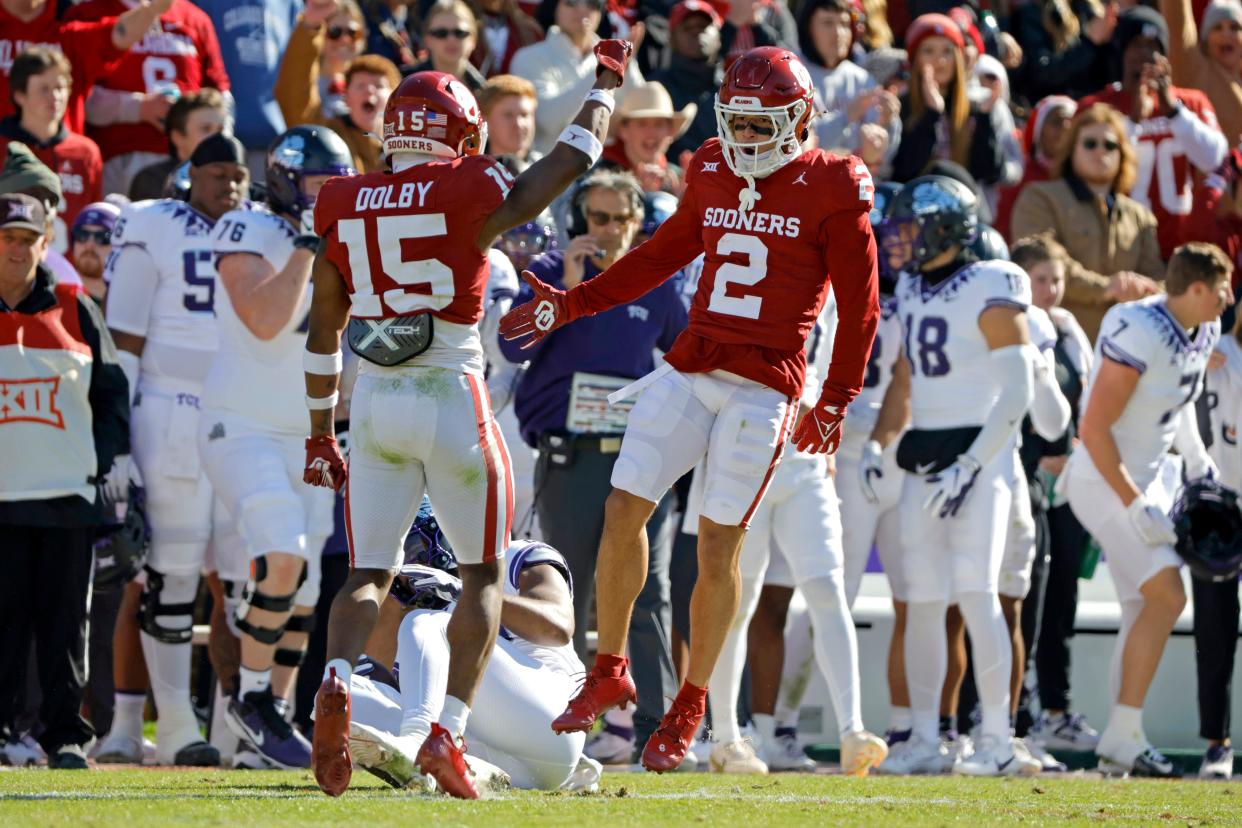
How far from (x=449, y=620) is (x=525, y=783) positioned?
68cm

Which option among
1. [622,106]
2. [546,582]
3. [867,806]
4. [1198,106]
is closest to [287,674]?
[546,582]

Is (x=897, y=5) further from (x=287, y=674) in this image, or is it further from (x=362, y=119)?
(x=287, y=674)

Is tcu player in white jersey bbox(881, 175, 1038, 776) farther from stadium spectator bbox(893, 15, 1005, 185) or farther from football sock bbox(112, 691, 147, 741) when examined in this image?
football sock bbox(112, 691, 147, 741)

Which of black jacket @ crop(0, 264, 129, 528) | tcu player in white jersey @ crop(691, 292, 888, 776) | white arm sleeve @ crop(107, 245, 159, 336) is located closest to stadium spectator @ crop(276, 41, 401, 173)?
white arm sleeve @ crop(107, 245, 159, 336)

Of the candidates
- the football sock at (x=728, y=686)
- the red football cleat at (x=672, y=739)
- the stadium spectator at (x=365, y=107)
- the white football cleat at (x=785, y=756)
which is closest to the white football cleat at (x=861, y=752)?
the football sock at (x=728, y=686)

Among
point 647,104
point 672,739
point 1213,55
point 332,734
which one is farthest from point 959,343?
point 1213,55

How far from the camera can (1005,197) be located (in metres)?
12.3

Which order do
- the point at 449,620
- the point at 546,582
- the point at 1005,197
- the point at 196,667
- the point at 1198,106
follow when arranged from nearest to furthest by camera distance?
the point at 449,620
the point at 546,582
the point at 196,667
the point at 1005,197
the point at 1198,106

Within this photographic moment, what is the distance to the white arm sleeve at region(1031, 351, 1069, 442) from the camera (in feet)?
30.7

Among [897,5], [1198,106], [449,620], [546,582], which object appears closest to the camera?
[449,620]

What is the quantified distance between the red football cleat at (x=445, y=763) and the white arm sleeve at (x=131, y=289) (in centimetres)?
362

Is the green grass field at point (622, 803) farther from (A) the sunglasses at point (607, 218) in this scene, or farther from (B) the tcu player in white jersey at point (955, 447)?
(A) the sunglasses at point (607, 218)

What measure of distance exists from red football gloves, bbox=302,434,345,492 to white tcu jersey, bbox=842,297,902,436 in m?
3.48

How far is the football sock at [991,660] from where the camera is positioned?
8.88m
